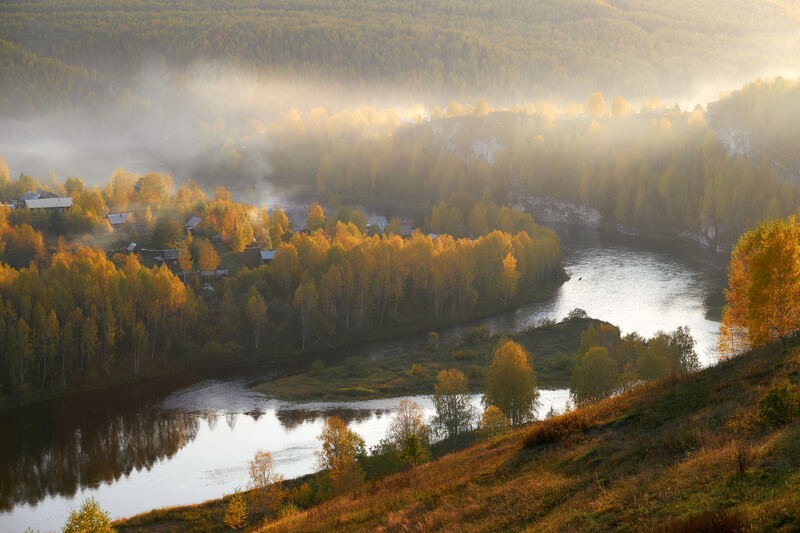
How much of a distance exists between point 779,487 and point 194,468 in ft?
139

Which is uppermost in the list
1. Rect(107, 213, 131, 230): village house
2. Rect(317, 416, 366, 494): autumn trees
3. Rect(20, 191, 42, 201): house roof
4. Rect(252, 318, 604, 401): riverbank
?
Rect(20, 191, 42, 201): house roof

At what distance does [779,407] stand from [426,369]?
48.7 metres

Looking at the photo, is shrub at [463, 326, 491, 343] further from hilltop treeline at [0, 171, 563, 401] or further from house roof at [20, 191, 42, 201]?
house roof at [20, 191, 42, 201]

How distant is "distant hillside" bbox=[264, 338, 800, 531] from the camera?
59.0 ft

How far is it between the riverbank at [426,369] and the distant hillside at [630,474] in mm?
32372

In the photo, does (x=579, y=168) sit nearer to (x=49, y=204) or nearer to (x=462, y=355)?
(x=462, y=355)

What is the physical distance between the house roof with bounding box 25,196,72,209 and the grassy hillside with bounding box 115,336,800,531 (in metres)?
79.6

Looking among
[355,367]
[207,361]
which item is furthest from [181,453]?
[355,367]

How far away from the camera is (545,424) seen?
2938 centimetres

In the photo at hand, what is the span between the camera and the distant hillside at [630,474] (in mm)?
17984

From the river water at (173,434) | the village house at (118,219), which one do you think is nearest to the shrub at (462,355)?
the river water at (173,434)

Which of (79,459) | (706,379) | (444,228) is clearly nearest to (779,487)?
(706,379)

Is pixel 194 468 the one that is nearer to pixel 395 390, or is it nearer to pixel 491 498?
pixel 395 390

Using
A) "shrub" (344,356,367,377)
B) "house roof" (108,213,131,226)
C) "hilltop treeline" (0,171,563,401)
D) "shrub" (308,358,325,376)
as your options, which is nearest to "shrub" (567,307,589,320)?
"hilltop treeline" (0,171,563,401)
